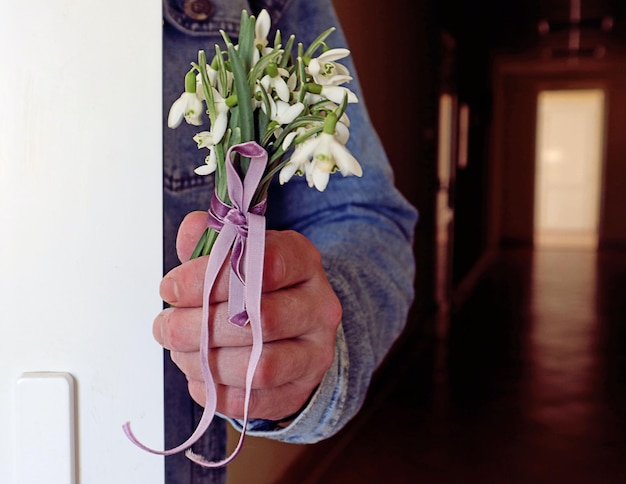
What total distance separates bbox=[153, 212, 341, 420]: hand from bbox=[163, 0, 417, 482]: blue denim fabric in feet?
0.31

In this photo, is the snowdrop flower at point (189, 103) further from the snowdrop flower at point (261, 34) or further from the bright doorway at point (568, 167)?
the bright doorway at point (568, 167)

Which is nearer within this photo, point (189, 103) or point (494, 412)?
point (189, 103)

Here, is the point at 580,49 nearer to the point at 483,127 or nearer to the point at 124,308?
the point at 483,127

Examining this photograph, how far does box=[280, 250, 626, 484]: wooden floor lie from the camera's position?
2.01 m

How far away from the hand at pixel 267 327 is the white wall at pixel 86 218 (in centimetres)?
14

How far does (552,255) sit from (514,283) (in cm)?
237

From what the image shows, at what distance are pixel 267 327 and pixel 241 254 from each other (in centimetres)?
10

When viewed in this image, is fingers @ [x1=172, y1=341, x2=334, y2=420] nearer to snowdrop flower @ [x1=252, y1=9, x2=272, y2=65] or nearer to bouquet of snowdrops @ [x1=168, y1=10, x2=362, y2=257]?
bouquet of snowdrops @ [x1=168, y1=10, x2=362, y2=257]

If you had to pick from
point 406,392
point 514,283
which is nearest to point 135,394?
point 406,392

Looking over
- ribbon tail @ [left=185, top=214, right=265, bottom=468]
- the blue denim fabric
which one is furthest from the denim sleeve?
ribbon tail @ [left=185, top=214, right=265, bottom=468]

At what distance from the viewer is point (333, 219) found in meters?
1.10

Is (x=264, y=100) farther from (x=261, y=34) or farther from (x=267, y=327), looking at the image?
(x=267, y=327)

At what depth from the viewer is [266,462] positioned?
1287mm

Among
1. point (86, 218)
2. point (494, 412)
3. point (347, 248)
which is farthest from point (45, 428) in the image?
point (494, 412)
